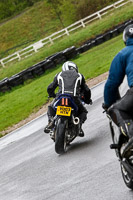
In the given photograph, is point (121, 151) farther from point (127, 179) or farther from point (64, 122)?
point (64, 122)

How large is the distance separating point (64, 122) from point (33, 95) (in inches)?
515

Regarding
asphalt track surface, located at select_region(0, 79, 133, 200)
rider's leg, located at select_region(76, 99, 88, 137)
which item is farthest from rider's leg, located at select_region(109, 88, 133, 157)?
rider's leg, located at select_region(76, 99, 88, 137)

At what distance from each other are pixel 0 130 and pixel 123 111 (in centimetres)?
1187

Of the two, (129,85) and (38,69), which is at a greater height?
(129,85)

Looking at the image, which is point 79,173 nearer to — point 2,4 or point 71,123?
point 71,123

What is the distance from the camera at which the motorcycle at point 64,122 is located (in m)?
9.03

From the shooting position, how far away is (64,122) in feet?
29.7

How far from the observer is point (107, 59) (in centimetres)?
2461

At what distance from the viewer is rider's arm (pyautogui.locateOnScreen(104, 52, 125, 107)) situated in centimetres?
521

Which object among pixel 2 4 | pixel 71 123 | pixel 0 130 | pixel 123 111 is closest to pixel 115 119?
pixel 123 111

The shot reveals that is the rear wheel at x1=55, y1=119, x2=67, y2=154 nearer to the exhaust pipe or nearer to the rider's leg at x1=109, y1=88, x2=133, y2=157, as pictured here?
the exhaust pipe

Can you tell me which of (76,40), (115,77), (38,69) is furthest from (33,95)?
(115,77)

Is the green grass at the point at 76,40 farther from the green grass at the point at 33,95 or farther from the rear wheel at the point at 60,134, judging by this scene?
the rear wheel at the point at 60,134

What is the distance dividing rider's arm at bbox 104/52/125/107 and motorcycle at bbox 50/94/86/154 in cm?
351
